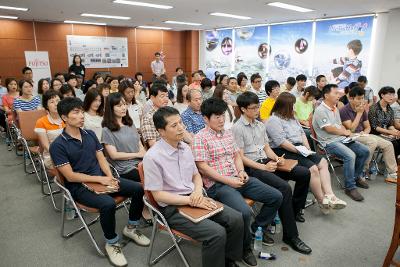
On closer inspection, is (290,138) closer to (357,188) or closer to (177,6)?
(357,188)

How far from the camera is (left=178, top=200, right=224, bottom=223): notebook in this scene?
1.83 m

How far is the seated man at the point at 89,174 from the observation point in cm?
224

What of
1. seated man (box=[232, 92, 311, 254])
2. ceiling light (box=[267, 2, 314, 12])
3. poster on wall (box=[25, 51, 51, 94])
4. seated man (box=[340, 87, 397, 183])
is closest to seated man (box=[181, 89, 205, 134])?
seated man (box=[232, 92, 311, 254])

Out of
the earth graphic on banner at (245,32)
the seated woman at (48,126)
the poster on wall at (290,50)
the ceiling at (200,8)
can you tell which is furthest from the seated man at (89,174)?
the earth graphic on banner at (245,32)

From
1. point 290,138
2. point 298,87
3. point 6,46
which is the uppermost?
point 6,46

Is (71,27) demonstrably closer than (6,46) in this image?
No

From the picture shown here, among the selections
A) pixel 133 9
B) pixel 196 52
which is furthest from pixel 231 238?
pixel 196 52

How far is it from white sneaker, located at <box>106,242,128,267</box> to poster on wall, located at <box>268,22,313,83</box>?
8.81 meters

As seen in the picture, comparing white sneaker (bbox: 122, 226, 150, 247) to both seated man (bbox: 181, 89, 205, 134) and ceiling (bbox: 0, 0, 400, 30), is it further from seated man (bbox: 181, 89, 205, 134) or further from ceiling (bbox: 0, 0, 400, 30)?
ceiling (bbox: 0, 0, 400, 30)

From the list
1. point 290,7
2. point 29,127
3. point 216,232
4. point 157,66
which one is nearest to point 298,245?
point 216,232

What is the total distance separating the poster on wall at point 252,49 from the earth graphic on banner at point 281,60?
387 mm

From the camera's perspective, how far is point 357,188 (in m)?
3.79

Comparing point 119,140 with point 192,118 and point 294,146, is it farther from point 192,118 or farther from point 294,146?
point 294,146

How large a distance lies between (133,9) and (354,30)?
626 cm
